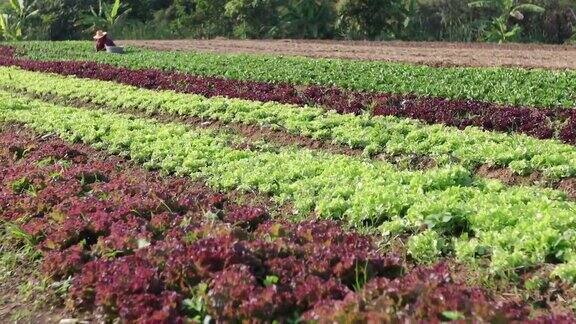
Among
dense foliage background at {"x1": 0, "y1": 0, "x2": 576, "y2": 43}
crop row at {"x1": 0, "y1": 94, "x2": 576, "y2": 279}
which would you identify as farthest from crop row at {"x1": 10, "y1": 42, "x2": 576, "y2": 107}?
dense foliage background at {"x1": 0, "y1": 0, "x2": 576, "y2": 43}

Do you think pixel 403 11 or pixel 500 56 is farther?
pixel 403 11

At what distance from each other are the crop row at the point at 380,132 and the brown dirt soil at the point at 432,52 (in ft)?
31.9

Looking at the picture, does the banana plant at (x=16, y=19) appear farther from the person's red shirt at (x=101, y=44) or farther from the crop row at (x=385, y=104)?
the crop row at (x=385, y=104)

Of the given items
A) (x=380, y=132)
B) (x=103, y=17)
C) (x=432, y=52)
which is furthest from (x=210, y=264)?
(x=103, y=17)

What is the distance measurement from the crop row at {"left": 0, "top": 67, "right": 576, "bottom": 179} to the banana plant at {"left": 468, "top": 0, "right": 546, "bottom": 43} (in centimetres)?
2309

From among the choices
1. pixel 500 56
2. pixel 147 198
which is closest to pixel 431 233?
pixel 147 198

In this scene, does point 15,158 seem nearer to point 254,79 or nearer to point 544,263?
point 544,263

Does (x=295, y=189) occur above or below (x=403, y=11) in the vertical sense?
below

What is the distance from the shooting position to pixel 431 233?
5961 millimetres

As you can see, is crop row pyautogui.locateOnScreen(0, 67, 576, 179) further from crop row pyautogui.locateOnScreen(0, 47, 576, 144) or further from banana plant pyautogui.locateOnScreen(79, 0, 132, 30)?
banana plant pyautogui.locateOnScreen(79, 0, 132, 30)

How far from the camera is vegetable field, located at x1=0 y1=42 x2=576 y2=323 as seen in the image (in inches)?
184

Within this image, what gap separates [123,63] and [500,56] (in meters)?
13.3

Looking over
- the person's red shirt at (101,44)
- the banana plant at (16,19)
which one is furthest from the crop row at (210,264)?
the banana plant at (16,19)

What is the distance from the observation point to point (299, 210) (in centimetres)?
722
